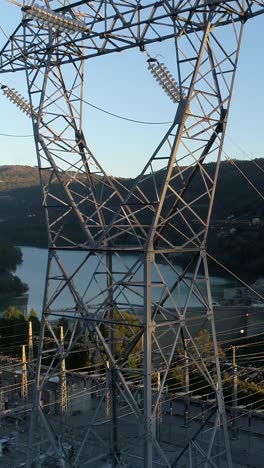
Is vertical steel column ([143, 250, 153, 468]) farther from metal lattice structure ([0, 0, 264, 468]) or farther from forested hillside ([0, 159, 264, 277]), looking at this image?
forested hillside ([0, 159, 264, 277])

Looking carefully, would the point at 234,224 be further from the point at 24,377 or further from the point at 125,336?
the point at 24,377

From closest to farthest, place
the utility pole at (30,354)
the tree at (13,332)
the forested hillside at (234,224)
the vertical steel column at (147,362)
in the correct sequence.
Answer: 1. the vertical steel column at (147,362)
2. the utility pole at (30,354)
3. the tree at (13,332)
4. the forested hillside at (234,224)

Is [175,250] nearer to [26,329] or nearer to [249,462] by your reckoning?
[249,462]

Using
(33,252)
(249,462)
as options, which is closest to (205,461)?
(249,462)

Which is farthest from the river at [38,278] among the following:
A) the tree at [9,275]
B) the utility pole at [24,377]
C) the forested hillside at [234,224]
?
the utility pole at [24,377]

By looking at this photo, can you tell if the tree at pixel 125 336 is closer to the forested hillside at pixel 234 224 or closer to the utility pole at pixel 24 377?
the utility pole at pixel 24 377

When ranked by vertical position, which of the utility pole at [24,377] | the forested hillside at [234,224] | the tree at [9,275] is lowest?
the utility pole at [24,377]

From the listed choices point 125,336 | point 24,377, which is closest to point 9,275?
point 125,336

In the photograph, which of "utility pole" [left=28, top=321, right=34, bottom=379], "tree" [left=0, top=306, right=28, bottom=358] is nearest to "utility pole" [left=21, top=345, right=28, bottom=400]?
"utility pole" [left=28, top=321, right=34, bottom=379]

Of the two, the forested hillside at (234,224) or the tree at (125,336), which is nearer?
the tree at (125,336)

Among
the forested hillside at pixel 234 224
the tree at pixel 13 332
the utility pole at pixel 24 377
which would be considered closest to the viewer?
the utility pole at pixel 24 377
